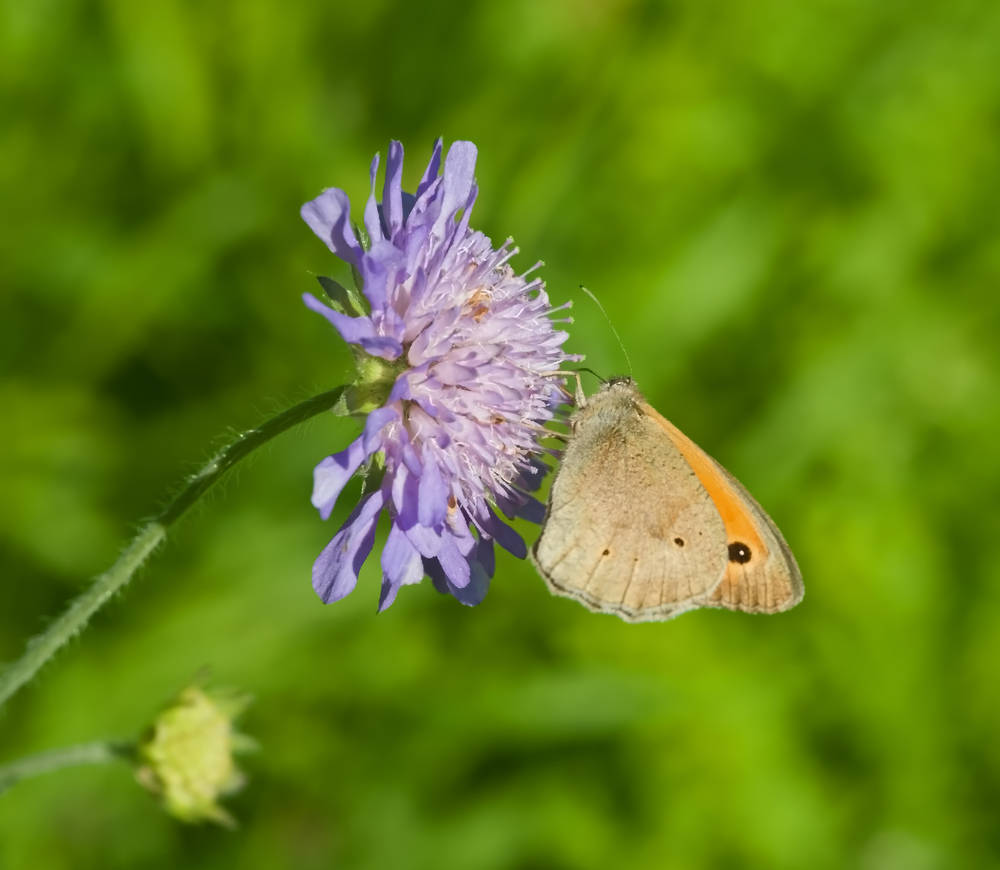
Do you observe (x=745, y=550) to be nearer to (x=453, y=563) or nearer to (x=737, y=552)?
(x=737, y=552)

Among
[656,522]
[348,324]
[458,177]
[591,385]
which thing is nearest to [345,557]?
[348,324]

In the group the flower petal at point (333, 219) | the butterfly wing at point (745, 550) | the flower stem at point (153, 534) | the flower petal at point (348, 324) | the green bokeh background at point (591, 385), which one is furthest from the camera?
the green bokeh background at point (591, 385)

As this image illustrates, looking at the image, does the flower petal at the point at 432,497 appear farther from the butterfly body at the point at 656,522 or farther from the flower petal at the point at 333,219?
the flower petal at the point at 333,219

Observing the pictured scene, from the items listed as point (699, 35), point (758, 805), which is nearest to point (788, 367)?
point (699, 35)

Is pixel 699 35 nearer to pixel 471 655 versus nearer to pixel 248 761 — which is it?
pixel 471 655

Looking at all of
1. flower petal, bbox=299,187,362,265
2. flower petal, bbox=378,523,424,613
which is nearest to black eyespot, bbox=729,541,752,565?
flower petal, bbox=378,523,424,613

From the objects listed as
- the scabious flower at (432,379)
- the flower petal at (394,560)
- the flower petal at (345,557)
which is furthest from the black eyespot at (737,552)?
the flower petal at (345,557)

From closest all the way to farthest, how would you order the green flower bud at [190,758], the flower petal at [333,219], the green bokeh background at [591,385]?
the flower petal at [333,219] → the green flower bud at [190,758] → the green bokeh background at [591,385]
